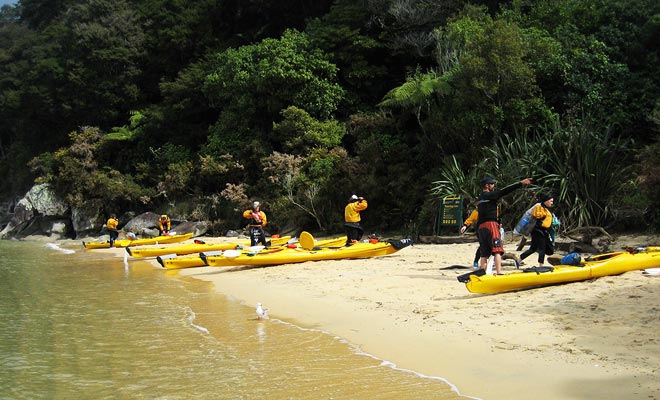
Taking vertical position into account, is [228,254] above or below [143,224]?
below

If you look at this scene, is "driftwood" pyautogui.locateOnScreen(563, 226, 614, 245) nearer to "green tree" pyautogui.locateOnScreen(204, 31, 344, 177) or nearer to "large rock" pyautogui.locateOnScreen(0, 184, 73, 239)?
"green tree" pyautogui.locateOnScreen(204, 31, 344, 177)

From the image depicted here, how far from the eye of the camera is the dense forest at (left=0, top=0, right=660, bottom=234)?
16.8 meters

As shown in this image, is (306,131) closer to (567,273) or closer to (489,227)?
(489,227)

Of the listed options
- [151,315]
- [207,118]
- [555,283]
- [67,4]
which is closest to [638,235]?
[555,283]

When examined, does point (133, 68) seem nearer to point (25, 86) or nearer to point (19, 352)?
point (25, 86)

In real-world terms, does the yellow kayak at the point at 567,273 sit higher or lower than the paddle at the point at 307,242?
lower

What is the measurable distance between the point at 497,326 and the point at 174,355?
3.43 m

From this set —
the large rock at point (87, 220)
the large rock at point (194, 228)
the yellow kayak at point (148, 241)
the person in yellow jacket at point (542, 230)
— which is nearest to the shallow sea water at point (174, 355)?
the person in yellow jacket at point (542, 230)

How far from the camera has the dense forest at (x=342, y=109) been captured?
16.8 m

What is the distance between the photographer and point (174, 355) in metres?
6.68

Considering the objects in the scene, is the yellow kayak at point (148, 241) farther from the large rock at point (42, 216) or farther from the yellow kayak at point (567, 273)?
the yellow kayak at point (567, 273)

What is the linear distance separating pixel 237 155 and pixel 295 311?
19.9m

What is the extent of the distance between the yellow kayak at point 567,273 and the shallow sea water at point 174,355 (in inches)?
88.6

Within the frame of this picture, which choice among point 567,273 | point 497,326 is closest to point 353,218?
point 567,273
